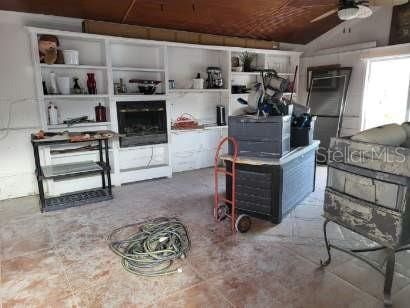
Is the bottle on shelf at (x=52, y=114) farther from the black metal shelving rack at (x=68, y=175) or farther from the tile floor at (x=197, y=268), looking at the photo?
the tile floor at (x=197, y=268)

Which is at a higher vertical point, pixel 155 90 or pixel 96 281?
pixel 155 90

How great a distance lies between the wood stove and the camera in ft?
15.2

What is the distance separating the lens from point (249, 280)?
7.48 ft

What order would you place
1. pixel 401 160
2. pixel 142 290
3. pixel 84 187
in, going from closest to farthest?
1. pixel 401 160
2. pixel 142 290
3. pixel 84 187

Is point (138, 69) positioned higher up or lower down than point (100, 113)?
higher up

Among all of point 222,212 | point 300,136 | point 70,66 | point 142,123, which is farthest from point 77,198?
point 300,136

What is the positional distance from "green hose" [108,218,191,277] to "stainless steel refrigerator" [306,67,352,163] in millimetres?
3992

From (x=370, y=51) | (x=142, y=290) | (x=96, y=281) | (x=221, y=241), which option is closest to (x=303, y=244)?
(x=221, y=241)

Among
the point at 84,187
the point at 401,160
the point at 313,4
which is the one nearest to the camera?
the point at 401,160

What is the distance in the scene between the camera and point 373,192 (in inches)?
76.7

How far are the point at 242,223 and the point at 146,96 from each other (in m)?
2.72

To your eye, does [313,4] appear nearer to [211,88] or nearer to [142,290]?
[211,88]

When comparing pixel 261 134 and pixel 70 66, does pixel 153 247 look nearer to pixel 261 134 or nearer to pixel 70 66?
pixel 261 134

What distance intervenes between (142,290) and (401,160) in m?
2.00
